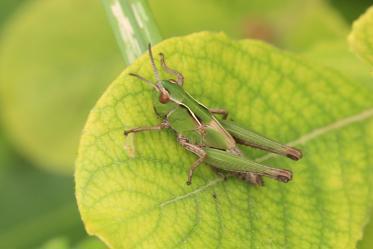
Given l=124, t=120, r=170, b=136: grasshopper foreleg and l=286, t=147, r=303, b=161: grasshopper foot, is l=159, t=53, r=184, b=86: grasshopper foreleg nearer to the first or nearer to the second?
l=124, t=120, r=170, b=136: grasshopper foreleg

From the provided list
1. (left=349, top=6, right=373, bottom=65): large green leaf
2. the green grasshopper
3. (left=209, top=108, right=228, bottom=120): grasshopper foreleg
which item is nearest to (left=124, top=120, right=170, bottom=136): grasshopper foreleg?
the green grasshopper

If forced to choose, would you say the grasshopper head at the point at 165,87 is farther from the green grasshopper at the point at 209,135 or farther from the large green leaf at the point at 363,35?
the large green leaf at the point at 363,35

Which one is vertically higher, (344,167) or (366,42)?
(366,42)

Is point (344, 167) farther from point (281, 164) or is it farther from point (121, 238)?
point (121, 238)

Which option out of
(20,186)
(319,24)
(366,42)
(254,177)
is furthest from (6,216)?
(366,42)

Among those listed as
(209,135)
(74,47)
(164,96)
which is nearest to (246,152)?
(209,135)

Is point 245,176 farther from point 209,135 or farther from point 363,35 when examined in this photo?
point 363,35

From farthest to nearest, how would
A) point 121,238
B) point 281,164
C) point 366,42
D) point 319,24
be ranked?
point 319,24 < point 281,164 < point 366,42 < point 121,238
